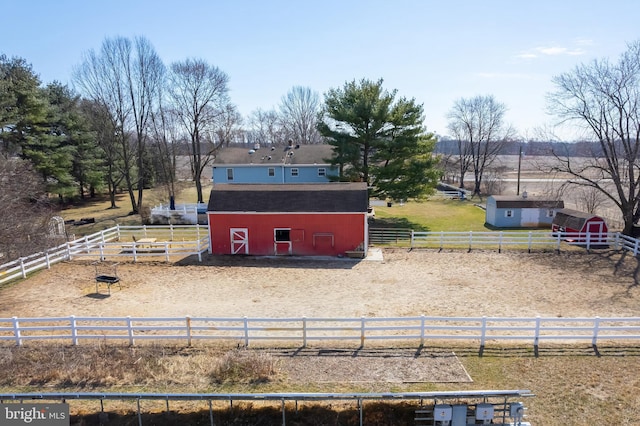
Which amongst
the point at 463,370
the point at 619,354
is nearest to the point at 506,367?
the point at 463,370

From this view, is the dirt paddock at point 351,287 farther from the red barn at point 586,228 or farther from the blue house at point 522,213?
the blue house at point 522,213

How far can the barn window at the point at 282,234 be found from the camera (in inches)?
834

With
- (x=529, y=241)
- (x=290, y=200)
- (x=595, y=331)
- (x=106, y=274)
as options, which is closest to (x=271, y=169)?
(x=290, y=200)

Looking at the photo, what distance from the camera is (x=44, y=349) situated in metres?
10.8

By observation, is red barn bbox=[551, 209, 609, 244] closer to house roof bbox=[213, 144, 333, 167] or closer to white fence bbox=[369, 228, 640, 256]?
white fence bbox=[369, 228, 640, 256]

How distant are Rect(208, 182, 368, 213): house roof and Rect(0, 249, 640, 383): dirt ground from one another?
282 cm

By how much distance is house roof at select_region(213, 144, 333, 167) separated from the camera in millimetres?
38375

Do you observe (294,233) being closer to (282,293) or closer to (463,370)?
(282,293)

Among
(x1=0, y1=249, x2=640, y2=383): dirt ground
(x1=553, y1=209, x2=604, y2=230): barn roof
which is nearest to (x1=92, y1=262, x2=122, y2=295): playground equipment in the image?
(x1=0, y1=249, x2=640, y2=383): dirt ground

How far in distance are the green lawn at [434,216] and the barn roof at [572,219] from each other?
16.4 feet

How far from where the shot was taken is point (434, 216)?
3462 cm

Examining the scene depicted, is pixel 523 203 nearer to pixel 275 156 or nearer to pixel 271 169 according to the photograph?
pixel 271 169

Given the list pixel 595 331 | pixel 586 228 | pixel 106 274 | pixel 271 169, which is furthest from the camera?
pixel 271 169

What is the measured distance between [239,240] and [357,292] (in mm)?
8589
